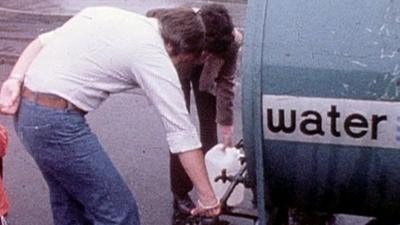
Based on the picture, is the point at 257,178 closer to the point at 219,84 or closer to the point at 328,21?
the point at 328,21

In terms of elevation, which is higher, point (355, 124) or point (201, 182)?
point (355, 124)

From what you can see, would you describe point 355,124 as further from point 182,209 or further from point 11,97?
point 182,209

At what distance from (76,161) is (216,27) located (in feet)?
3.21

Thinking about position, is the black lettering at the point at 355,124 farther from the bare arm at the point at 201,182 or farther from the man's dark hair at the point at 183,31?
the man's dark hair at the point at 183,31

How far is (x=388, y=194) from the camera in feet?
10.9

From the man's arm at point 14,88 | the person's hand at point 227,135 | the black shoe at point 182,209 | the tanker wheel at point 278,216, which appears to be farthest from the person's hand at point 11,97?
the black shoe at point 182,209

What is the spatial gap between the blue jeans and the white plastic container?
427 mm

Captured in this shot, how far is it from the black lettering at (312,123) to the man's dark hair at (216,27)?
130cm

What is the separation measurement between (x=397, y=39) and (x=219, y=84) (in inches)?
87.8

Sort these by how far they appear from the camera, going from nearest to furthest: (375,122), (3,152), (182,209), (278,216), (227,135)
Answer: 1. (375,122)
2. (278,216)
3. (3,152)
4. (227,135)
5. (182,209)

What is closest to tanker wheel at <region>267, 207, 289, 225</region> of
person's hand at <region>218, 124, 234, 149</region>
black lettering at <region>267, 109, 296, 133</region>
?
black lettering at <region>267, 109, 296, 133</region>

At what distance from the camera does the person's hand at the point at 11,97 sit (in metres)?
3.95

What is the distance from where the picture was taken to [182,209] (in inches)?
225

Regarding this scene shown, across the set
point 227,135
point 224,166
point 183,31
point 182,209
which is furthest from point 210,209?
point 182,209
